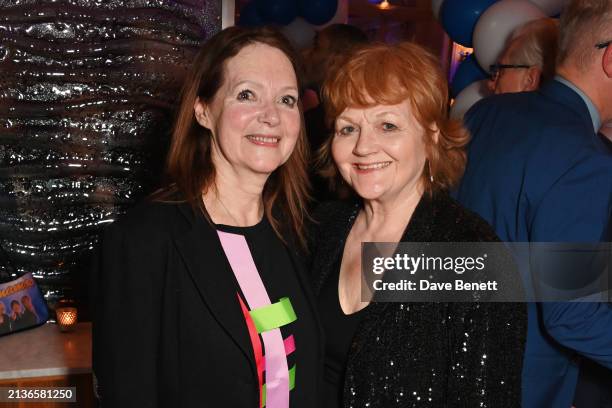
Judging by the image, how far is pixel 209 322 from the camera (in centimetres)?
138

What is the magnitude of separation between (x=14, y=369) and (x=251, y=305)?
0.99 meters

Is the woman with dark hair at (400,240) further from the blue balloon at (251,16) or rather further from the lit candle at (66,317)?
the blue balloon at (251,16)

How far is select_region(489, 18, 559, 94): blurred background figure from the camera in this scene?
2.17 meters

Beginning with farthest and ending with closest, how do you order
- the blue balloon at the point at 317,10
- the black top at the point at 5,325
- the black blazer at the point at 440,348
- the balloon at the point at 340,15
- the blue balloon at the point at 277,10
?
the balloon at the point at 340,15
the blue balloon at the point at 277,10
the blue balloon at the point at 317,10
the black top at the point at 5,325
the black blazer at the point at 440,348

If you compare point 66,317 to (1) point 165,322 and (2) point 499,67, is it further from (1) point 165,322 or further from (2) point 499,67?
(2) point 499,67

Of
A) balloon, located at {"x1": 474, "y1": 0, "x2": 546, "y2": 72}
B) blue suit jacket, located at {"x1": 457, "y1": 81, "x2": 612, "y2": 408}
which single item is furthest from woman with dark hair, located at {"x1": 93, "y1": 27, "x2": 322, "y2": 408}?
balloon, located at {"x1": 474, "y1": 0, "x2": 546, "y2": 72}

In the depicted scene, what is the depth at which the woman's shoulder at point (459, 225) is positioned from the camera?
55.5 inches

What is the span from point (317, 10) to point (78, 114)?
3.65 meters

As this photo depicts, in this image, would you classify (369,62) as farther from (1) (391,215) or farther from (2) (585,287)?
(2) (585,287)

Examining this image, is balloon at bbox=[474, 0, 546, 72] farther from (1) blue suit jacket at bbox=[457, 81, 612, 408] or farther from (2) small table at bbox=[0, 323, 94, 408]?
(2) small table at bbox=[0, 323, 94, 408]

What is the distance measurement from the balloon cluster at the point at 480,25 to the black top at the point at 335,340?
6.26ft

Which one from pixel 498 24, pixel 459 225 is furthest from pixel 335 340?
pixel 498 24

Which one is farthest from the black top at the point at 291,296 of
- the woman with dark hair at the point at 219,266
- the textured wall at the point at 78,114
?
the textured wall at the point at 78,114

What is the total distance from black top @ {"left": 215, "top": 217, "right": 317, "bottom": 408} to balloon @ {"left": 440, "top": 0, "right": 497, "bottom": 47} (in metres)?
2.41
